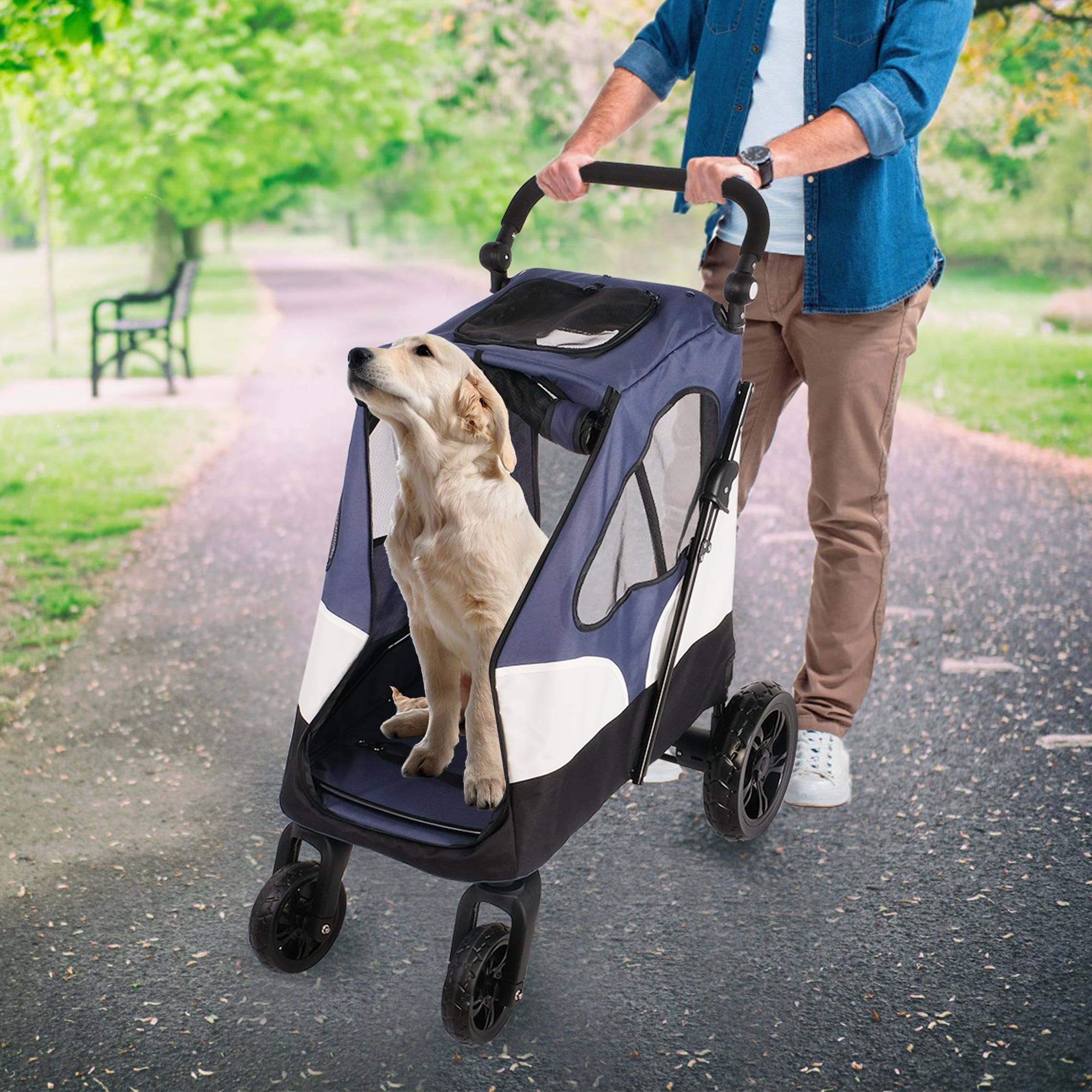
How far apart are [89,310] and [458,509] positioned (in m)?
11.6

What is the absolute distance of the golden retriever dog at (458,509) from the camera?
208cm

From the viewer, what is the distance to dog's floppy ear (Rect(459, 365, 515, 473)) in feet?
6.86

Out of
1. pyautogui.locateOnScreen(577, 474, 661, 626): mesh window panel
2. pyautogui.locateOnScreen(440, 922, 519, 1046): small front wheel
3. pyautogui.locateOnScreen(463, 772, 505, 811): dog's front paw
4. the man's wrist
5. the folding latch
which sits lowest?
pyautogui.locateOnScreen(440, 922, 519, 1046): small front wheel

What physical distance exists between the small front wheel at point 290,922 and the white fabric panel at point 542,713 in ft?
1.88

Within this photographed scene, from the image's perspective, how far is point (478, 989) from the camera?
6.73 ft

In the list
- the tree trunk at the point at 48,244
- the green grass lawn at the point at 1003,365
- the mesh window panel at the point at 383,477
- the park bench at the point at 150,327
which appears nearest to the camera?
the mesh window panel at the point at 383,477

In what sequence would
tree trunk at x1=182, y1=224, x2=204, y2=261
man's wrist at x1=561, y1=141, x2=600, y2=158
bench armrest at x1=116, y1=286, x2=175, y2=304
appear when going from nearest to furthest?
man's wrist at x1=561, y1=141, x2=600, y2=158 → bench armrest at x1=116, y1=286, x2=175, y2=304 → tree trunk at x1=182, y1=224, x2=204, y2=261

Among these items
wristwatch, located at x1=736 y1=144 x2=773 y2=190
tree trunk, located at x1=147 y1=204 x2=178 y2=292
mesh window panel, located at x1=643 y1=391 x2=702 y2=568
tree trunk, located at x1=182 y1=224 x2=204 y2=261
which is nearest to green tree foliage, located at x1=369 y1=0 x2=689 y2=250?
tree trunk, located at x1=182 y1=224 x2=204 y2=261

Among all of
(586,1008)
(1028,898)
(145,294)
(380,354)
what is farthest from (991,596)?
(145,294)

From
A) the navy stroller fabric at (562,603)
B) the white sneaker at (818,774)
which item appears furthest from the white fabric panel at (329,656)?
the white sneaker at (818,774)

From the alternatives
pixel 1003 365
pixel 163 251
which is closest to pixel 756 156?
pixel 1003 365

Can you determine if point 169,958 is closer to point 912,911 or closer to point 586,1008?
point 586,1008

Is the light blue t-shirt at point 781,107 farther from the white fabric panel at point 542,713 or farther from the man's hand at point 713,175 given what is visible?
the white fabric panel at point 542,713

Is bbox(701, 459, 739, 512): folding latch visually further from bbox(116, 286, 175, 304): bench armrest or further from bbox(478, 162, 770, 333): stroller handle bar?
bbox(116, 286, 175, 304): bench armrest
